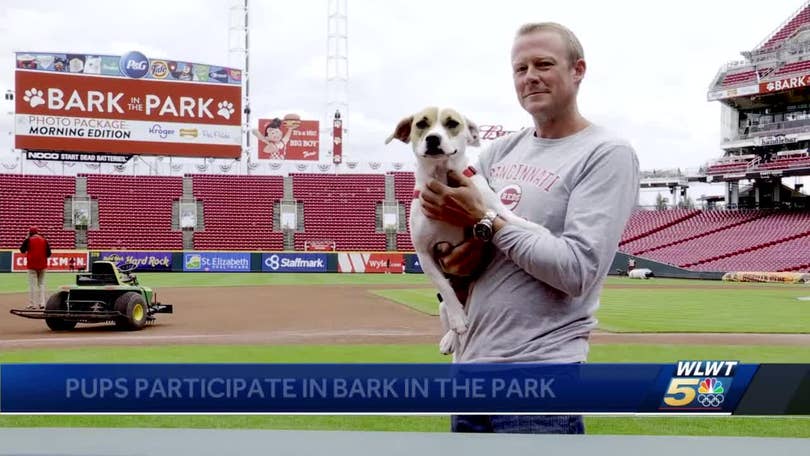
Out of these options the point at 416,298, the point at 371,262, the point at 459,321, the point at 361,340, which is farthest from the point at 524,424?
the point at 371,262

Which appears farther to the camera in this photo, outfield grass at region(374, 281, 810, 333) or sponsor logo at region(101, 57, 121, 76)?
sponsor logo at region(101, 57, 121, 76)

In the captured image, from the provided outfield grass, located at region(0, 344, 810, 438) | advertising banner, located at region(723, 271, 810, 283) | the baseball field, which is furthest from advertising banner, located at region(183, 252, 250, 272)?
outfield grass, located at region(0, 344, 810, 438)

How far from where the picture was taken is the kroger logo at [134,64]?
4128cm

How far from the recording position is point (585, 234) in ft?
6.42

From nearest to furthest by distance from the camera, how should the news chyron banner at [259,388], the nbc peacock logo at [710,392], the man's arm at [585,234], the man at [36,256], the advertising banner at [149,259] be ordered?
1. the man's arm at [585,234]
2. the news chyron banner at [259,388]
3. the nbc peacock logo at [710,392]
4. the man at [36,256]
5. the advertising banner at [149,259]

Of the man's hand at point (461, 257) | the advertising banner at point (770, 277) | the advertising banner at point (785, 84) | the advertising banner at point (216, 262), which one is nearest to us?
the man's hand at point (461, 257)

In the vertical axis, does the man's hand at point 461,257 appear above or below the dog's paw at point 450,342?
above

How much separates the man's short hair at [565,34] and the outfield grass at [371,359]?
3557 millimetres

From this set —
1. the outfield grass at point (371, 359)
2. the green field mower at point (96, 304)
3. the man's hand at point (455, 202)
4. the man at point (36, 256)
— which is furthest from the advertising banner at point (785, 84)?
the man's hand at point (455, 202)

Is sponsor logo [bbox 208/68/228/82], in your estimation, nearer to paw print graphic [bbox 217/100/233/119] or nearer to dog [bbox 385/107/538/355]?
paw print graphic [bbox 217/100/233/119]

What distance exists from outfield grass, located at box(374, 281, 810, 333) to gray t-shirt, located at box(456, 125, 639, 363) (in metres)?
10.3

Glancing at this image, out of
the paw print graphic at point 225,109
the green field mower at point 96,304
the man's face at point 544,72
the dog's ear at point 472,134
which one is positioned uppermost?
the paw print graphic at point 225,109

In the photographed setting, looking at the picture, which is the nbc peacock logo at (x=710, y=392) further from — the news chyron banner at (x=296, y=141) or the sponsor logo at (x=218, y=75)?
the news chyron banner at (x=296, y=141)

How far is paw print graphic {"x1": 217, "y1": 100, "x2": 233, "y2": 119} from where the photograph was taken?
139 feet
